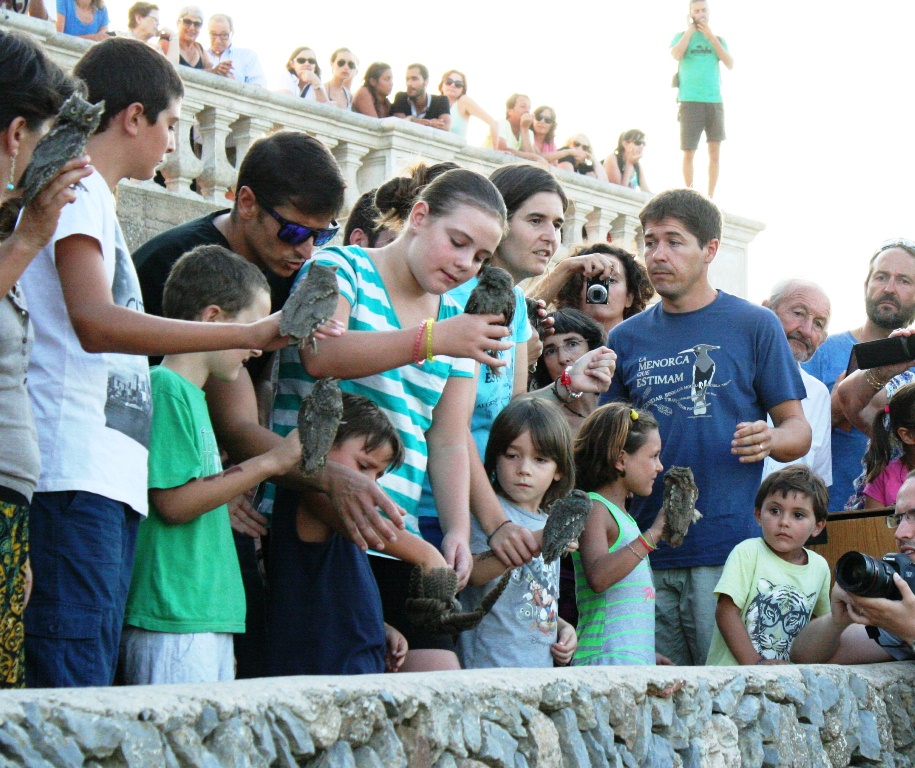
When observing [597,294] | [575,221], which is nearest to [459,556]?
[597,294]

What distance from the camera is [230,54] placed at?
852 centimetres

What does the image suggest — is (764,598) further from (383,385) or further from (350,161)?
(350,161)

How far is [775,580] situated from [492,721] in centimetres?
180

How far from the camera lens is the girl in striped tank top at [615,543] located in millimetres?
4016

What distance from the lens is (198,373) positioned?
10.6 feet

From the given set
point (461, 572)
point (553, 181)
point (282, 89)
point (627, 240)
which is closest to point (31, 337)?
point (461, 572)

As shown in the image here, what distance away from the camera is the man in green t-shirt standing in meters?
10.2

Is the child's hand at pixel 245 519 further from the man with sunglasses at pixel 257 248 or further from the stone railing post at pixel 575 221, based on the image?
the stone railing post at pixel 575 221

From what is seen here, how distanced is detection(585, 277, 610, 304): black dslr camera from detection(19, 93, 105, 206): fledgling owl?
3.12 meters

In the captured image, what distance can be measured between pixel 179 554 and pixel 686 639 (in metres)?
2.07

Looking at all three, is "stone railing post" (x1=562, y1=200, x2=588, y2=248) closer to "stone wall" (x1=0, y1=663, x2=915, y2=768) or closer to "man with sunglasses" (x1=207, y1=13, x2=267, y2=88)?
"man with sunglasses" (x1=207, y1=13, x2=267, y2=88)

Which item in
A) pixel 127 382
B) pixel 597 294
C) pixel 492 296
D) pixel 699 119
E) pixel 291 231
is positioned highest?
pixel 699 119

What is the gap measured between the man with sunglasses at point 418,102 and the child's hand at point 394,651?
20.0ft

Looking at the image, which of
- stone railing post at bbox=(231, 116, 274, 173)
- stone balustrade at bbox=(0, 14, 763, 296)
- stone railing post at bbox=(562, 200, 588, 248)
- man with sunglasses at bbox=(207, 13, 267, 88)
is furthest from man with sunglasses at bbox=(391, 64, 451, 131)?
stone railing post at bbox=(562, 200, 588, 248)
